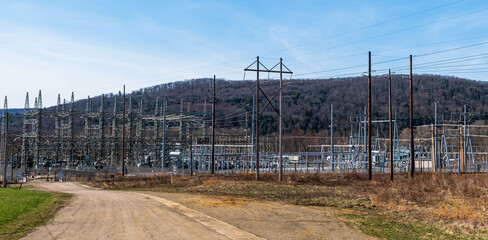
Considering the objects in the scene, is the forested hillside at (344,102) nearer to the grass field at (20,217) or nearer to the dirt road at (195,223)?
the grass field at (20,217)

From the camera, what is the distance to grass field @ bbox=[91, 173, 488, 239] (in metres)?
14.0

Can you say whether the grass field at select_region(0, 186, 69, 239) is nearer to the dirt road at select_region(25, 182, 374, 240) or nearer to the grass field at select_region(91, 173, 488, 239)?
the dirt road at select_region(25, 182, 374, 240)

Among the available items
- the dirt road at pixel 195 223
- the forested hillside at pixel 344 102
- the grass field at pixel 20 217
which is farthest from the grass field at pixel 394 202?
the forested hillside at pixel 344 102

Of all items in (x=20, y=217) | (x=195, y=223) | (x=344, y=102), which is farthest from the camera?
(x=344, y=102)

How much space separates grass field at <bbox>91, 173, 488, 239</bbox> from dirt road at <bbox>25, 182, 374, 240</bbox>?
62.7 inches

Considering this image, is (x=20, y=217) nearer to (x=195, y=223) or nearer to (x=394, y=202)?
(x=195, y=223)

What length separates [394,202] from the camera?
A: 20703 millimetres

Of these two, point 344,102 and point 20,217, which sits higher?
point 344,102

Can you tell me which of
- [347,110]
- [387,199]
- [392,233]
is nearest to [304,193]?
[387,199]

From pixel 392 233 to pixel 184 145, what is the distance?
57943 mm

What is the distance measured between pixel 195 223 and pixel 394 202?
1045cm

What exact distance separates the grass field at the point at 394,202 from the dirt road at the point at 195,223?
159cm

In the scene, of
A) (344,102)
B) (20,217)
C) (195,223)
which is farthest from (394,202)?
(344,102)

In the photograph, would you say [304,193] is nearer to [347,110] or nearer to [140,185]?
[140,185]
